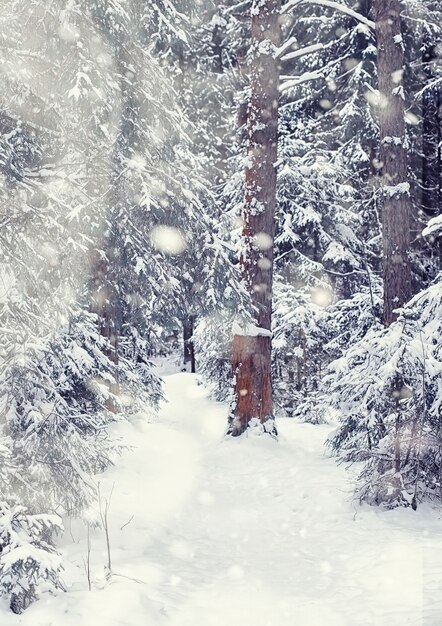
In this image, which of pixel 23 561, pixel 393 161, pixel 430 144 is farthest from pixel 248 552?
pixel 430 144

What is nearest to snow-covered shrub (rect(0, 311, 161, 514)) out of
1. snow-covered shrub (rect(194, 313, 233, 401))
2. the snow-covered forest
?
the snow-covered forest

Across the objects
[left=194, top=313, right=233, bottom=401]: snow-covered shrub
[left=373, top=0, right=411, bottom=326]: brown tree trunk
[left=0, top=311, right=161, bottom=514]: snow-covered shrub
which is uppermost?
[left=373, top=0, right=411, bottom=326]: brown tree trunk

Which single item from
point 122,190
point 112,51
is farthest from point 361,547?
point 112,51

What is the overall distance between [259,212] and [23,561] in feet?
25.2

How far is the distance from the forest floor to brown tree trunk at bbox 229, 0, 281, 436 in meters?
1.10

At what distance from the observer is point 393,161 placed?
8.11 metres

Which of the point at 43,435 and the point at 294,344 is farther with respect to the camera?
Answer: the point at 294,344

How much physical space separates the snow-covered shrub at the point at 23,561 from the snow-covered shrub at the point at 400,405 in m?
3.82

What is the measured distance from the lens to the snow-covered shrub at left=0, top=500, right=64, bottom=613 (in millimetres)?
4105

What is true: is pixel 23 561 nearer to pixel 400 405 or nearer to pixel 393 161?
pixel 400 405

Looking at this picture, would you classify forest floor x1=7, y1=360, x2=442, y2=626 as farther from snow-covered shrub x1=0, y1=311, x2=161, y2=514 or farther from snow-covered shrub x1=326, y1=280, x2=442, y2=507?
snow-covered shrub x1=0, y1=311, x2=161, y2=514

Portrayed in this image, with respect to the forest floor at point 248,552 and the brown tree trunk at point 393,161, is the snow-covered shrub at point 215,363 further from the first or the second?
the brown tree trunk at point 393,161

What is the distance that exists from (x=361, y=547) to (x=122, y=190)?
445 cm

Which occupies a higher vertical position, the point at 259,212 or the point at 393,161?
the point at 393,161
